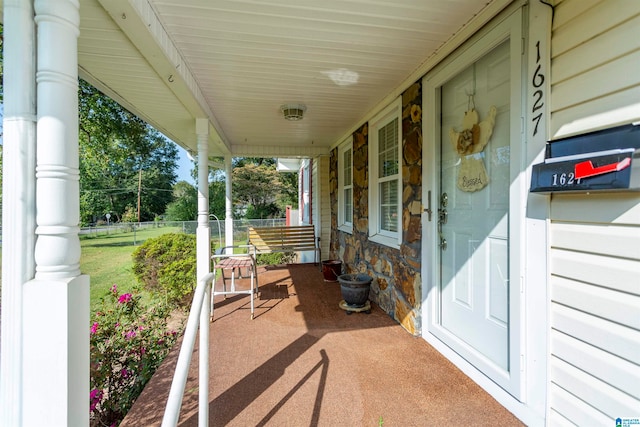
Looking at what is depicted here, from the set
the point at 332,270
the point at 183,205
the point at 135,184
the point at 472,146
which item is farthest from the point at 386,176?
the point at 135,184

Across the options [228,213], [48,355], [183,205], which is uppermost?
[183,205]

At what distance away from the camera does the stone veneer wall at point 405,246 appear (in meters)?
2.71

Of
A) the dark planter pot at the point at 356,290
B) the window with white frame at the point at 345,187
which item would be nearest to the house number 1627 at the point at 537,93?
the dark planter pot at the point at 356,290

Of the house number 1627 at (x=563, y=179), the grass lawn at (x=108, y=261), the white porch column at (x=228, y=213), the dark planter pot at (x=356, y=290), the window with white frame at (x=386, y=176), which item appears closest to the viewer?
the house number 1627 at (x=563, y=179)

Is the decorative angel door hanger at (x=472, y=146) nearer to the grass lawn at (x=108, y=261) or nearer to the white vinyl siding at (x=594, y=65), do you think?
the white vinyl siding at (x=594, y=65)

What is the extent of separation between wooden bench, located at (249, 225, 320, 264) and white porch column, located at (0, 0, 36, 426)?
4.66 meters

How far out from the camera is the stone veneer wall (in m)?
2.71

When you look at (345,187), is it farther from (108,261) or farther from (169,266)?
(108,261)

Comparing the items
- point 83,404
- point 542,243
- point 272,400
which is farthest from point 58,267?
point 542,243

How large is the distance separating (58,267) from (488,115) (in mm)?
2294

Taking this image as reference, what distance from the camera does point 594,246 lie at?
4.37 feet

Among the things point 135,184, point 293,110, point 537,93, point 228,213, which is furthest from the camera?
point 135,184

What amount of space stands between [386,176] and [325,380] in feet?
7.47

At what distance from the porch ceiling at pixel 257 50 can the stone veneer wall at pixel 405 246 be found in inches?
16.2
